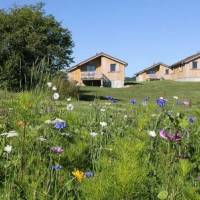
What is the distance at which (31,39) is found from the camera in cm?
4700

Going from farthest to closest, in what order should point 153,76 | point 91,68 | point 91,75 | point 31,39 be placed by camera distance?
point 153,76, point 91,68, point 91,75, point 31,39

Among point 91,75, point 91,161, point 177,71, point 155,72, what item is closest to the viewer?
point 91,161

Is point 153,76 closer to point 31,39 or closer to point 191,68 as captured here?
point 191,68


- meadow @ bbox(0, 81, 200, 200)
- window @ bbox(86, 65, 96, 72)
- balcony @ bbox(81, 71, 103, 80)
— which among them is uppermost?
window @ bbox(86, 65, 96, 72)

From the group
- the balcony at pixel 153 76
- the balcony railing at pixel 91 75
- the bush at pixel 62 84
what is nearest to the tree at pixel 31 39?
the bush at pixel 62 84

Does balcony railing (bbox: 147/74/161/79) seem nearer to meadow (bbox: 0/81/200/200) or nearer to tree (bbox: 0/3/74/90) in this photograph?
tree (bbox: 0/3/74/90)

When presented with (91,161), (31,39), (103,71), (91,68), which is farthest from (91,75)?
(91,161)

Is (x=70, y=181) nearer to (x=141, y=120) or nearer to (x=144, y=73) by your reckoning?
(x=141, y=120)

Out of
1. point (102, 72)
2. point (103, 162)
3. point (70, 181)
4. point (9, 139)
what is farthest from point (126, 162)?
point (102, 72)

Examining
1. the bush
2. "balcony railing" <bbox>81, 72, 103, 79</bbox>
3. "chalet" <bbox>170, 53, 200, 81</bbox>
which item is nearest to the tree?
the bush

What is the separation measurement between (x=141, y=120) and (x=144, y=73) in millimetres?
102325

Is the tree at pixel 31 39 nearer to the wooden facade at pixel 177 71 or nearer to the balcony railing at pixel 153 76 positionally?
the wooden facade at pixel 177 71

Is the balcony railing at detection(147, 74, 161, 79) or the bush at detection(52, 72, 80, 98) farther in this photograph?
the balcony railing at detection(147, 74, 161, 79)

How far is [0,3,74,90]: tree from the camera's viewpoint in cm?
4447
